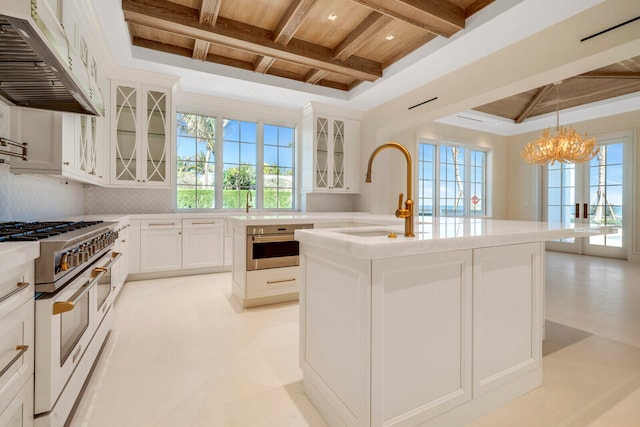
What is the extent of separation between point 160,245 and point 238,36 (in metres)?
2.74

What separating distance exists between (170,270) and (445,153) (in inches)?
228

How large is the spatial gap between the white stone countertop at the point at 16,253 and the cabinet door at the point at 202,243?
312 centimetres

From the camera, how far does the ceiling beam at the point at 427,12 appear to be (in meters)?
2.67

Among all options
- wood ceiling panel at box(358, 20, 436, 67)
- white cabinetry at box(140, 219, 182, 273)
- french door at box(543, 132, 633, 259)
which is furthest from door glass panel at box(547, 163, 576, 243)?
white cabinetry at box(140, 219, 182, 273)

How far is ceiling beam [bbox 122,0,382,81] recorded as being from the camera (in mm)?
2844

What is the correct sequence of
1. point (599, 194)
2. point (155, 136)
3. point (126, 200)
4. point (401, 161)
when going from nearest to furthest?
1. point (155, 136)
2. point (126, 200)
3. point (401, 161)
4. point (599, 194)

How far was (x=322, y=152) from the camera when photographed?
17.1 feet

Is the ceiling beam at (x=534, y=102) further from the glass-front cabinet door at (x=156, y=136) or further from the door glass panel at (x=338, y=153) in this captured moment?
the glass-front cabinet door at (x=156, y=136)

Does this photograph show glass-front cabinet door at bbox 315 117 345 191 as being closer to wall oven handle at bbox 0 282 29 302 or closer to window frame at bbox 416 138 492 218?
window frame at bbox 416 138 492 218

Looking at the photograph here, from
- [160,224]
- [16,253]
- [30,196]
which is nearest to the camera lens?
[16,253]

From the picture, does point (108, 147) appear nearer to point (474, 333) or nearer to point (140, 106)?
point (140, 106)

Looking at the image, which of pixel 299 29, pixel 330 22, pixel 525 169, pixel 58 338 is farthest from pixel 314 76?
pixel 525 169

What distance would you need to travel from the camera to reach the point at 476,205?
724 centimetres

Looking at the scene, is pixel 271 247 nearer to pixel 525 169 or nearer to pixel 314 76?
pixel 314 76
